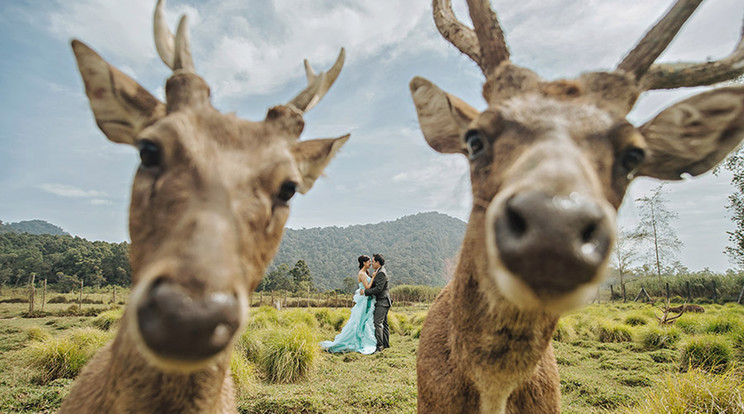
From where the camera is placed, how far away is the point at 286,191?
2.57 m

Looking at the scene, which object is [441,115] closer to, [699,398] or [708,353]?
[699,398]

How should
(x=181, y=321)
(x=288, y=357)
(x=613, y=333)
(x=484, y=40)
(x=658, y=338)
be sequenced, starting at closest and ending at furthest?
(x=181, y=321)
(x=484, y=40)
(x=288, y=357)
(x=658, y=338)
(x=613, y=333)

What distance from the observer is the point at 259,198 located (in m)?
2.25

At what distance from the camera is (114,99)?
8.30ft

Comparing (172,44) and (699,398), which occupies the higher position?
(172,44)

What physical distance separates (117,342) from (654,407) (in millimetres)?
6867

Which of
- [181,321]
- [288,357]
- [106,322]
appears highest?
[181,321]

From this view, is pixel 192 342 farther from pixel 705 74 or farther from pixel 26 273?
pixel 26 273

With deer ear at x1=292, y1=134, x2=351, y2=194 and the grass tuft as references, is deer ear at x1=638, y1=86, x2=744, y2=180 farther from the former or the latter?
the grass tuft

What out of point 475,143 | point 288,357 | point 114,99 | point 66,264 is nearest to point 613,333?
point 288,357

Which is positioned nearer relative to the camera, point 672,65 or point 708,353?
point 672,65

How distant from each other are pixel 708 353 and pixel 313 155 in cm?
1131

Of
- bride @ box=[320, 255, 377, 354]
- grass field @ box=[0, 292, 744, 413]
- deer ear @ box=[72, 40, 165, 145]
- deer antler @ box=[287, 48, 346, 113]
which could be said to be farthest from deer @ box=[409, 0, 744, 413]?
bride @ box=[320, 255, 377, 354]

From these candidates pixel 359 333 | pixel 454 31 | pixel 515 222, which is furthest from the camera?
pixel 359 333
